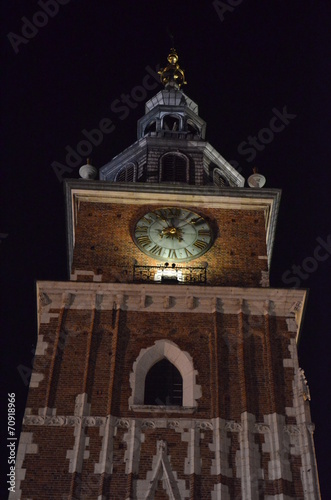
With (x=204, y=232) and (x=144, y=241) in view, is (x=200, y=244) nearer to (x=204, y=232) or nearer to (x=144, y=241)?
(x=204, y=232)

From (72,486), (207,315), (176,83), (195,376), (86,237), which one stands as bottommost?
(72,486)

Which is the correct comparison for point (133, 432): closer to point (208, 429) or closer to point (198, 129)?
point (208, 429)

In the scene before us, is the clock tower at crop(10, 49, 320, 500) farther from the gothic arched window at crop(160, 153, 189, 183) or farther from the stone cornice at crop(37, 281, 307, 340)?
the gothic arched window at crop(160, 153, 189, 183)

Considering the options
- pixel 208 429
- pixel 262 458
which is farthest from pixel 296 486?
pixel 208 429

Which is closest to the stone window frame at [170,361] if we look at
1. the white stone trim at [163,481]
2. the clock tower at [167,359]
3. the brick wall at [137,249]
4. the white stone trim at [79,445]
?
the clock tower at [167,359]

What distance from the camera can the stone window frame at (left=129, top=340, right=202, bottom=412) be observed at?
23.0 meters

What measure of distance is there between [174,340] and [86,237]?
5.11 meters

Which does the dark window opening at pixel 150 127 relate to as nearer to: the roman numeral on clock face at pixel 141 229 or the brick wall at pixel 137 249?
the brick wall at pixel 137 249

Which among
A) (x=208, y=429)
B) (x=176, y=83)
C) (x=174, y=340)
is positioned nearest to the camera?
(x=208, y=429)

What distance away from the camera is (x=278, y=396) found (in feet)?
76.2

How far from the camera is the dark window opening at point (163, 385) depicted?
23.7 meters

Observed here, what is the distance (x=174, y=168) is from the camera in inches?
1276

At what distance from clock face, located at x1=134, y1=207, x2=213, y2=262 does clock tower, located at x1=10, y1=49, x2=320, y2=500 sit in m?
0.04

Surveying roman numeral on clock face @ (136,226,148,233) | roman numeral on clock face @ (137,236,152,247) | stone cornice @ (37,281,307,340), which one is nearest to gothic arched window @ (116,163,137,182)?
roman numeral on clock face @ (136,226,148,233)
